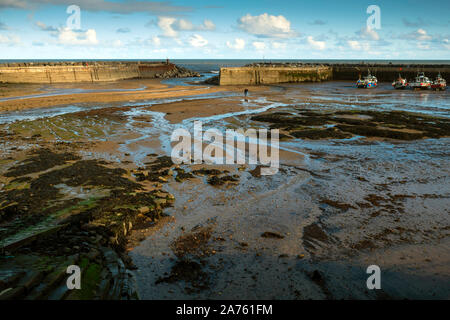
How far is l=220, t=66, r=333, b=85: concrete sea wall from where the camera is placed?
52.6 meters

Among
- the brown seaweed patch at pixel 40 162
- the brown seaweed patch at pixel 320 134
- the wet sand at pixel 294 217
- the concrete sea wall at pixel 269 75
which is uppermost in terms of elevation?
the concrete sea wall at pixel 269 75

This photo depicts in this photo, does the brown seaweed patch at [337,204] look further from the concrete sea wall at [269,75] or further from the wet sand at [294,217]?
the concrete sea wall at [269,75]

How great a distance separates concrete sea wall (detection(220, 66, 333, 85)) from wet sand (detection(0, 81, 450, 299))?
3710 cm

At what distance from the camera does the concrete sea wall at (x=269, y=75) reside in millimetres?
52600

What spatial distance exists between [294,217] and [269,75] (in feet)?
172

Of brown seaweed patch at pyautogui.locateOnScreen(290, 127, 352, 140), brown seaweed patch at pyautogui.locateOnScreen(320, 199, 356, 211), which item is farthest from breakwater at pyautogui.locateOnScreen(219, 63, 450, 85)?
brown seaweed patch at pyautogui.locateOnScreen(320, 199, 356, 211)

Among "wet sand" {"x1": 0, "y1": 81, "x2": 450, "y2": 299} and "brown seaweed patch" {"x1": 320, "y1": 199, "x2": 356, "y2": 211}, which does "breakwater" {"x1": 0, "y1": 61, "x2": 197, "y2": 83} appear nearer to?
"wet sand" {"x1": 0, "y1": 81, "x2": 450, "y2": 299}

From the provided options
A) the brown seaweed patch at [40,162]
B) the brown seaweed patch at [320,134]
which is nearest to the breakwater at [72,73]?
the brown seaweed patch at [40,162]

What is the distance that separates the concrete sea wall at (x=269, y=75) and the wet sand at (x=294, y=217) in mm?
37097

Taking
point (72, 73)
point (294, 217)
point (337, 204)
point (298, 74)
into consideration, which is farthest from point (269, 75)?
point (294, 217)
